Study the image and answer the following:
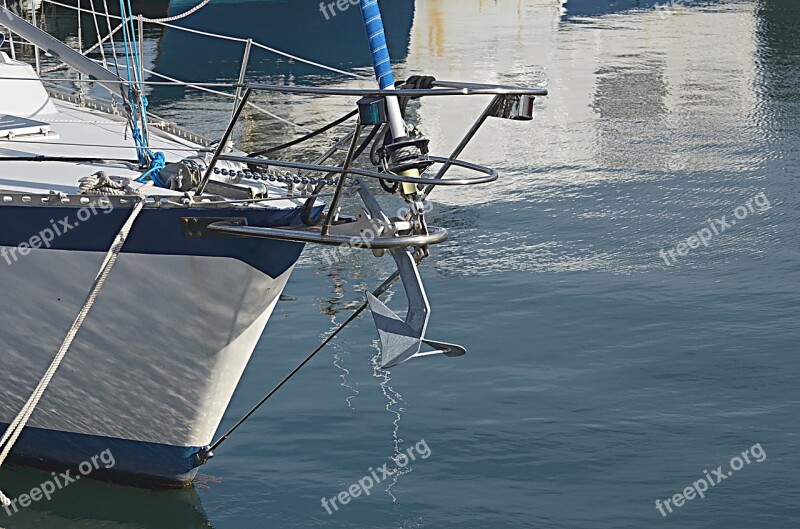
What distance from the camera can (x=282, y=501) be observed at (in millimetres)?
7086

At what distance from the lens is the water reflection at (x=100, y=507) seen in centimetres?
694

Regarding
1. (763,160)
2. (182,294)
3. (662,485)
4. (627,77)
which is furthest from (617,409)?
(627,77)

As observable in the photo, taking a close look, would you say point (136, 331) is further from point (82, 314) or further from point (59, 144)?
point (59, 144)

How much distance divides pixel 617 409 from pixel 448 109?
40.5 feet

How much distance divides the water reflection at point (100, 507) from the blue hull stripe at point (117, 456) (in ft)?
0.25

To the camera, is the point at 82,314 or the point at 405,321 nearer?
the point at 405,321

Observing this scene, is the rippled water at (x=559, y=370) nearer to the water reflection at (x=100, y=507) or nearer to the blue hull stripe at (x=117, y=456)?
the water reflection at (x=100, y=507)

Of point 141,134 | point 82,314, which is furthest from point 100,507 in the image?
point 141,134

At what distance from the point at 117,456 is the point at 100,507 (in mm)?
322

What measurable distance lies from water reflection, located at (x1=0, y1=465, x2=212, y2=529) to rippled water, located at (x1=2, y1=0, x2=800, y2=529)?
0.01 metres

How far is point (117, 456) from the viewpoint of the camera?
23.5 feet

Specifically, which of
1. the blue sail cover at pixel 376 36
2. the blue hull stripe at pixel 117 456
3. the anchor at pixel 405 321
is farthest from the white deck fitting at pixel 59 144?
the blue hull stripe at pixel 117 456

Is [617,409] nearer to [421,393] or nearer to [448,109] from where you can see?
[421,393]

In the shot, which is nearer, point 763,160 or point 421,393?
point 421,393
